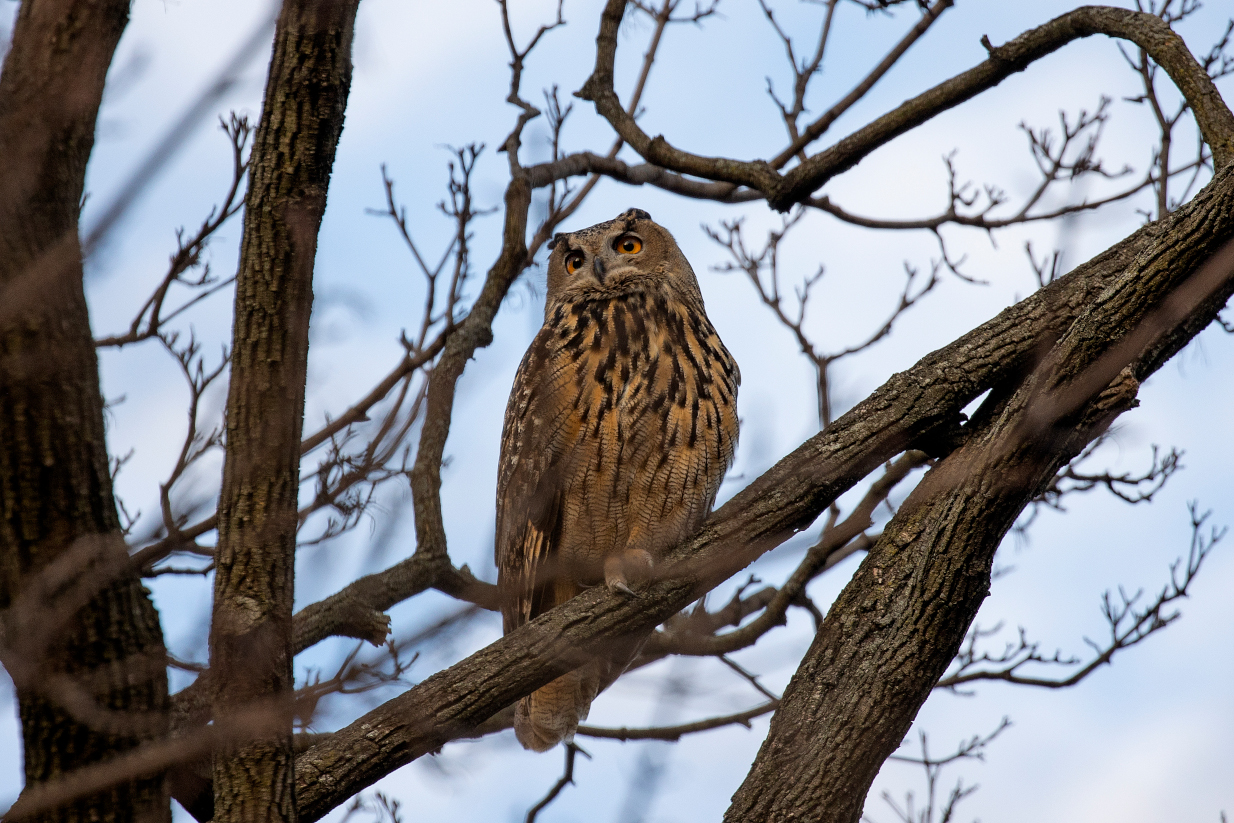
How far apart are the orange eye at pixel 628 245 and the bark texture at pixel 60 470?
3.09 metres

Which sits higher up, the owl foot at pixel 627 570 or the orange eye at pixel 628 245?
the orange eye at pixel 628 245

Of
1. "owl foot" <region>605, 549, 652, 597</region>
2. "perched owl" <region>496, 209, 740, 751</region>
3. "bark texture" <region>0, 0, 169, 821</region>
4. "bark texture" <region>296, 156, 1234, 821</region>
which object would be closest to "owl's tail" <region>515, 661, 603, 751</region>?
"perched owl" <region>496, 209, 740, 751</region>

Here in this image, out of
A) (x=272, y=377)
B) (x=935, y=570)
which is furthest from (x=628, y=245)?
(x=272, y=377)

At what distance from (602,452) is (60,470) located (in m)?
2.23

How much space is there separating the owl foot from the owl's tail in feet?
2.40

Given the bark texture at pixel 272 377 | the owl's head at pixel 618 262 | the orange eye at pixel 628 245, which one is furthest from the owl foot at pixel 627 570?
the orange eye at pixel 628 245

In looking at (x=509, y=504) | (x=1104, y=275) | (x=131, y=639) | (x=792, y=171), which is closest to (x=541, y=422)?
(x=509, y=504)

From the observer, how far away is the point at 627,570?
134 inches

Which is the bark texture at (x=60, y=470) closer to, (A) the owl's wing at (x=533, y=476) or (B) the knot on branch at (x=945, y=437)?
(A) the owl's wing at (x=533, y=476)

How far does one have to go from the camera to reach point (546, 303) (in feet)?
15.6

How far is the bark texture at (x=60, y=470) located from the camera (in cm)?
151

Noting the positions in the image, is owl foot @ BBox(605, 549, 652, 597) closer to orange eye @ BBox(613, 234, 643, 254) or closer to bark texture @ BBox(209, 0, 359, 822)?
bark texture @ BBox(209, 0, 359, 822)

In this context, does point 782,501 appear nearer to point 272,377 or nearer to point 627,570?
point 627,570

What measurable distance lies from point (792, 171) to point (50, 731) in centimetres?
314
